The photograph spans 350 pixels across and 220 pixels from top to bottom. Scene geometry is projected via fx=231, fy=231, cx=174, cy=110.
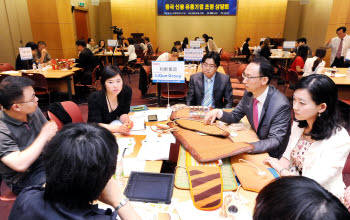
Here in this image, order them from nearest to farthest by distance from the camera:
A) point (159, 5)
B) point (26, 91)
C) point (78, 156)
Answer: point (78, 156), point (26, 91), point (159, 5)

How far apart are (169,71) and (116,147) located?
1.76 metres

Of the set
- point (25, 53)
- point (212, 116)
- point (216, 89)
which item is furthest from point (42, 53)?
point (212, 116)

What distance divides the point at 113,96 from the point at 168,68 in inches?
26.8

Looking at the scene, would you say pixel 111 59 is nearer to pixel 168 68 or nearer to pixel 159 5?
pixel 159 5

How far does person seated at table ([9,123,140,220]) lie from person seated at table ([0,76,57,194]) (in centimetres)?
83

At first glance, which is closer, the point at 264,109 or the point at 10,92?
the point at 10,92

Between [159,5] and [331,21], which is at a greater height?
[159,5]

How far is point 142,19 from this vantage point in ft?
39.4

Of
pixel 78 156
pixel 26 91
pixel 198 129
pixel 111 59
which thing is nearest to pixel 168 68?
pixel 198 129

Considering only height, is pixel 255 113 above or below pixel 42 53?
below

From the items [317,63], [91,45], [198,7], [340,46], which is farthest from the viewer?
[198,7]

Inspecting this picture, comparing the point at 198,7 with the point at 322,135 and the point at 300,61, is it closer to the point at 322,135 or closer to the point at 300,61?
the point at 300,61

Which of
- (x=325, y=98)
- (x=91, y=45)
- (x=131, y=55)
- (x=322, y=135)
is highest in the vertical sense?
(x=91, y=45)

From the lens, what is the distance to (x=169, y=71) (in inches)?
99.3
